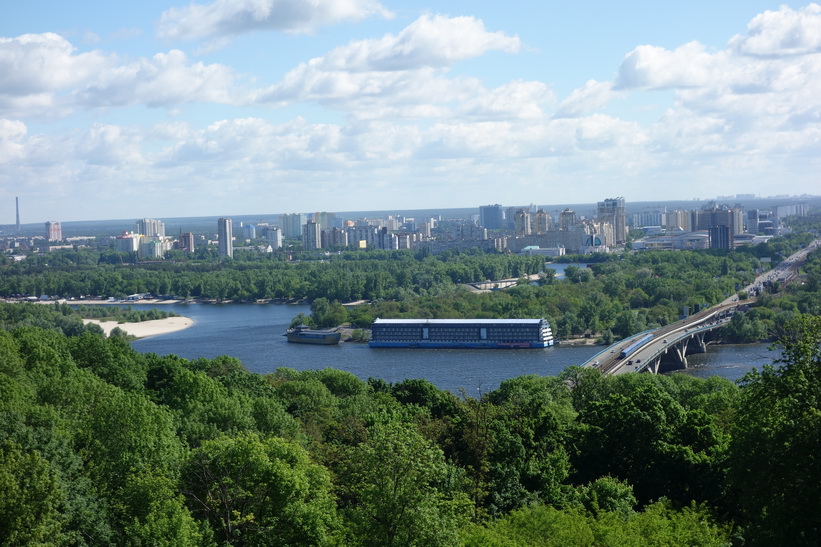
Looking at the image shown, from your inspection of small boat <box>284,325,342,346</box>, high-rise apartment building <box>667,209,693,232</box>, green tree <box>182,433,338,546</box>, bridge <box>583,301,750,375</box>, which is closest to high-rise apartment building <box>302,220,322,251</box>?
high-rise apartment building <box>667,209,693,232</box>

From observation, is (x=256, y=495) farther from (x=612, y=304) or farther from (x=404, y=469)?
(x=612, y=304)

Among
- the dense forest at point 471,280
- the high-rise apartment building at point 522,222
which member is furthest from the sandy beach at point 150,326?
the high-rise apartment building at point 522,222

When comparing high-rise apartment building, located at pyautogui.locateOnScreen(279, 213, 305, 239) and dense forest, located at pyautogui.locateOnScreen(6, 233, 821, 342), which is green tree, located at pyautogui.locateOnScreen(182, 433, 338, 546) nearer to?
dense forest, located at pyautogui.locateOnScreen(6, 233, 821, 342)

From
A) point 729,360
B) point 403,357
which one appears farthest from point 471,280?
point 729,360

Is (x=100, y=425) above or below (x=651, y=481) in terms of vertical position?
above

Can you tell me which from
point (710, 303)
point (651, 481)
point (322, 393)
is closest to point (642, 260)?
point (710, 303)

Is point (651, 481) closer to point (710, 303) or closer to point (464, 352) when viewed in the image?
point (464, 352)

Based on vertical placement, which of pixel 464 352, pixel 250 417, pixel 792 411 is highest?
pixel 792 411
